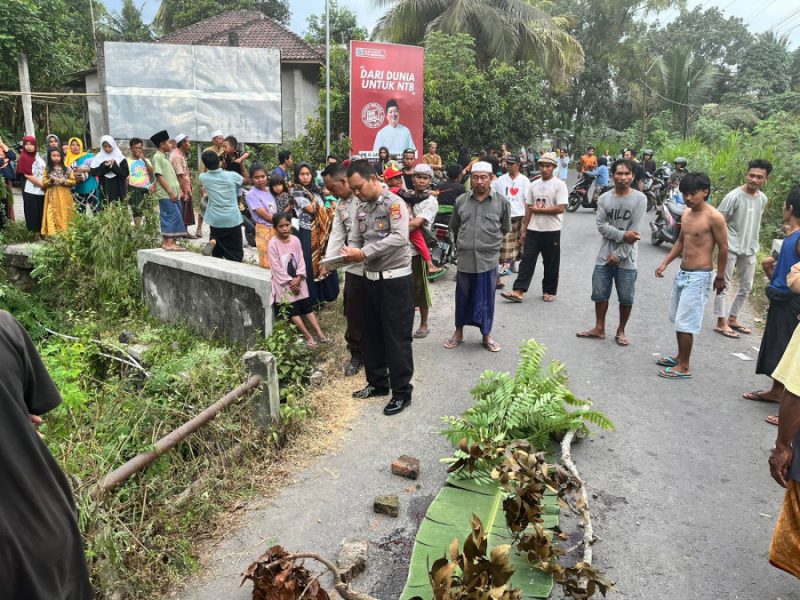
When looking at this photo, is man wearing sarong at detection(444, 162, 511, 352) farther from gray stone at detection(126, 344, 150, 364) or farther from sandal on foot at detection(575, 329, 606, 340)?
gray stone at detection(126, 344, 150, 364)

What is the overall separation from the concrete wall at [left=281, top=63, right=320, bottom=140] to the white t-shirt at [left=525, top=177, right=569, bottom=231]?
Answer: 13.0 metres

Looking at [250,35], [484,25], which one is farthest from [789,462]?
[250,35]

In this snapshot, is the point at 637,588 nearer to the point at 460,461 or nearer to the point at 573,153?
the point at 460,461

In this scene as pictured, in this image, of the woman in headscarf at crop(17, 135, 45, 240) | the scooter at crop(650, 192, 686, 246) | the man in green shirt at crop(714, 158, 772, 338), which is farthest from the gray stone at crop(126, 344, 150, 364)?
the scooter at crop(650, 192, 686, 246)

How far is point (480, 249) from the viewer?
229 inches

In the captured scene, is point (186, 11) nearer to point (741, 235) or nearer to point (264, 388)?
point (741, 235)

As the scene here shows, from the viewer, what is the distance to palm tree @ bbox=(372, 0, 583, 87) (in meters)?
18.4

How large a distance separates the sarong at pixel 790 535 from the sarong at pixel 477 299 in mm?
3377

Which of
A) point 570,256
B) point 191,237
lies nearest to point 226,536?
point 191,237

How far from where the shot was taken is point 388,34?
19172mm

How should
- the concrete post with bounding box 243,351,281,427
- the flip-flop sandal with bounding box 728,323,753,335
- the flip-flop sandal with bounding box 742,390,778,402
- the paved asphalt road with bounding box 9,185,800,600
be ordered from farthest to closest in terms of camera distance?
the flip-flop sandal with bounding box 728,323,753,335 < the flip-flop sandal with bounding box 742,390,778,402 < the concrete post with bounding box 243,351,281,427 < the paved asphalt road with bounding box 9,185,800,600

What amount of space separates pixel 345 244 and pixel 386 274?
0.73 meters

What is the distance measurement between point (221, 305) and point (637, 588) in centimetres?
443

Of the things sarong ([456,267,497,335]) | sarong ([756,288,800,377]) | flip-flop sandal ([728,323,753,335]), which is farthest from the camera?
flip-flop sandal ([728,323,753,335])
